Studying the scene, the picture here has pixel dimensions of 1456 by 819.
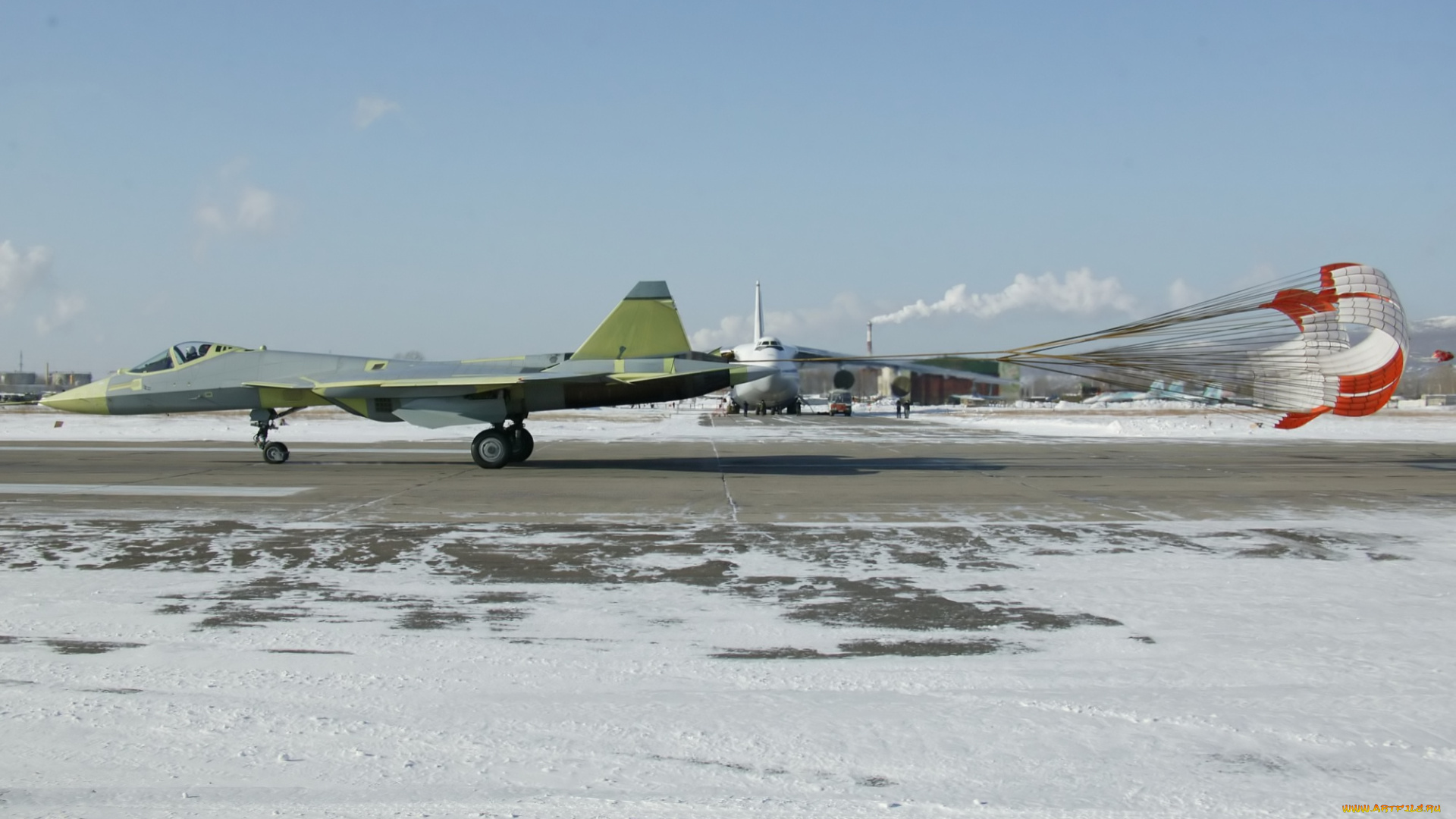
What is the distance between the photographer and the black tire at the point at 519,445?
770 inches

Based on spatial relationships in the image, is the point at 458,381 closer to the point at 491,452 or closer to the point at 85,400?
the point at 491,452

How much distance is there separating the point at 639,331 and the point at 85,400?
11547 mm

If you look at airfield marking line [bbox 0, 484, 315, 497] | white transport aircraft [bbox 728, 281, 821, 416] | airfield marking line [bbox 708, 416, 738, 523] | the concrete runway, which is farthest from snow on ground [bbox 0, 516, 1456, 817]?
white transport aircraft [bbox 728, 281, 821, 416]

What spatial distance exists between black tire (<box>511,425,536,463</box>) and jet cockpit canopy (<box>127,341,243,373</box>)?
5.99 m

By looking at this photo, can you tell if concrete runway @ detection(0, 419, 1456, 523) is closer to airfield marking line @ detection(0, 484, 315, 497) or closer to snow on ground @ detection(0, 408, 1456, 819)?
airfield marking line @ detection(0, 484, 315, 497)

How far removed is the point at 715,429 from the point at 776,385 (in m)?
13.7

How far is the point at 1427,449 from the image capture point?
2506 cm

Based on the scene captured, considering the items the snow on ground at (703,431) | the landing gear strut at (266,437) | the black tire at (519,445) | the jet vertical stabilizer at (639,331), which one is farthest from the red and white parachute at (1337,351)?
the landing gear strut at (266,437)

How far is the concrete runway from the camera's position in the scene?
12.1 meters

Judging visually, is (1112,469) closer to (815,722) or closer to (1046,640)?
(1046,640)

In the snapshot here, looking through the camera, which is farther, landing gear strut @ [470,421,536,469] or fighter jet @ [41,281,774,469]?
fighter jet @ [41,281,774,469]

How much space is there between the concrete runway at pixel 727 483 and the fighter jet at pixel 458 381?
41.1 inches

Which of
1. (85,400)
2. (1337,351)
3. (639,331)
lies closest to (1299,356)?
(1337,351)

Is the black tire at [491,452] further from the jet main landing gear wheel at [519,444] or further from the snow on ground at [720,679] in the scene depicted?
the snow on ground at [720,679]
